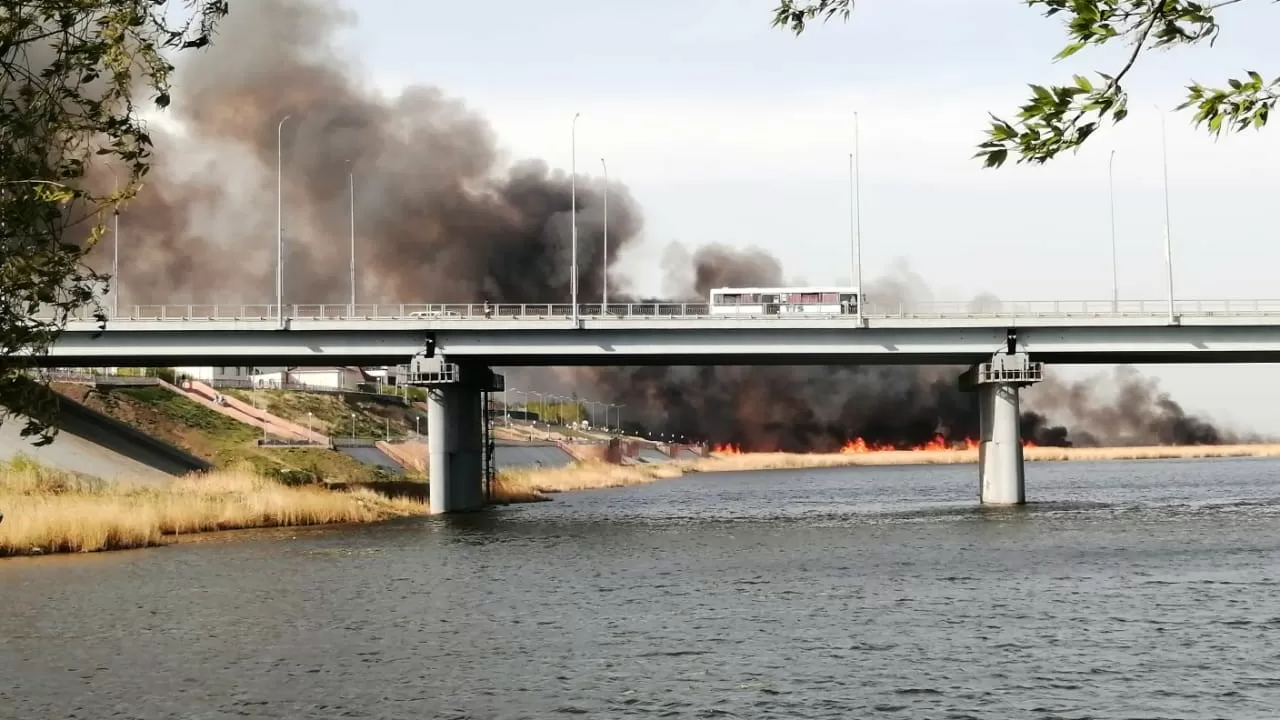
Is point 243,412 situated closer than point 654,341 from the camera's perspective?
No

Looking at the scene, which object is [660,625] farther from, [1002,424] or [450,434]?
[1002,424]

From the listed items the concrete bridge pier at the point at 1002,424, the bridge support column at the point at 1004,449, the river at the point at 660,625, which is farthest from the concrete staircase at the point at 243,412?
the river at the point at 660,625

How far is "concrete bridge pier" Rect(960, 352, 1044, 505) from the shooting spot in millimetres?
93688

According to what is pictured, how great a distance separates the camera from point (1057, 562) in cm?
5600

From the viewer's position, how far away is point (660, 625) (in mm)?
40312

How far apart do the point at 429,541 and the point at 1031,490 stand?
75.3m

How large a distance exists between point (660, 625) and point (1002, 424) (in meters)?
61.2

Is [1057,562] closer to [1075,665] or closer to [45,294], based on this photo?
[1075,665]

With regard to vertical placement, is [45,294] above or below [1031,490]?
above

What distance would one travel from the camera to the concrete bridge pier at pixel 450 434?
93.2m

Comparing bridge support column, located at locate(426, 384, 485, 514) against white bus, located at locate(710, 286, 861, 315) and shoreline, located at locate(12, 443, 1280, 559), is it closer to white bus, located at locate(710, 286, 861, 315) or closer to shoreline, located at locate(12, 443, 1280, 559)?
shoreline, located at locate(12, 443, 1280, 559)

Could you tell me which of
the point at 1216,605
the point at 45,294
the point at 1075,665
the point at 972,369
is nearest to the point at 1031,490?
the point at 972,369

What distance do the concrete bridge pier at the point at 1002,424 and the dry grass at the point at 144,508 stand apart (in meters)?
39.0

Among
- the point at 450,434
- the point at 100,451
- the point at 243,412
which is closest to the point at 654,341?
the point at 450,434
